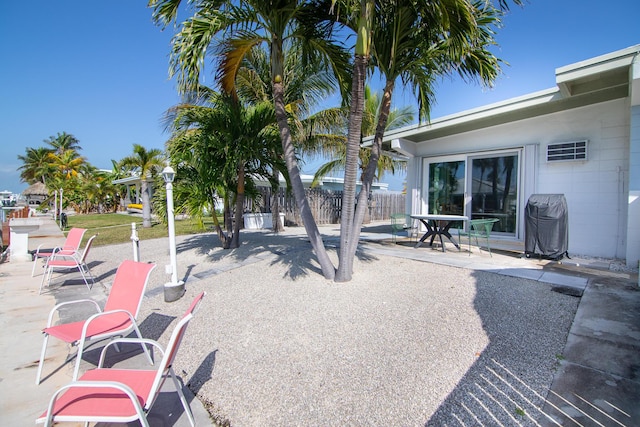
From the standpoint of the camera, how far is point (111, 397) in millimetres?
1980

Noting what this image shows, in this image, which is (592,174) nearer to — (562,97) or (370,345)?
(562,97)

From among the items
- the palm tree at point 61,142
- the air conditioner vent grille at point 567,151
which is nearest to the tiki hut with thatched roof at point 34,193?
the palm tree at point 61,142

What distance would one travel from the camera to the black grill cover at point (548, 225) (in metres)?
6.75

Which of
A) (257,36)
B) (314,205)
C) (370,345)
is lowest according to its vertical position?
(370,345)

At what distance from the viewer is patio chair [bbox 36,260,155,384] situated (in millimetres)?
2877

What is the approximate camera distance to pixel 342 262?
550 centimetres

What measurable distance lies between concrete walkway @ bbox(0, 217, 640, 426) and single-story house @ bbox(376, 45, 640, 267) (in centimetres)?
161

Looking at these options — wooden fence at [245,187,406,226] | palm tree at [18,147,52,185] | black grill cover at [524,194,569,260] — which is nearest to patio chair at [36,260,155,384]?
black grill cover at [524,194,569,260]

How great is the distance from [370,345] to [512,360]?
1.41m

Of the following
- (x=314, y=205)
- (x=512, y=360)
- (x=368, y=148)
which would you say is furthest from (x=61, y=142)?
(x=512, y=360)

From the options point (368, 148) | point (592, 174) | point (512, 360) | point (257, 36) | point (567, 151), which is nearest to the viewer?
point (512, 360)

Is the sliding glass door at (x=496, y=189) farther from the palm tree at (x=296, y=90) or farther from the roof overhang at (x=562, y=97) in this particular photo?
the palm tree at (x=296, y=90)

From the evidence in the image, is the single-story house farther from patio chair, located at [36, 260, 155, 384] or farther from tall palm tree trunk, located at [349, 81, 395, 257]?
patio chair, located at [36, 260, 155, 384]

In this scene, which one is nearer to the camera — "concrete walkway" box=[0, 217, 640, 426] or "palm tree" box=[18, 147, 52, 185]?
"concrete walkway" box=[0, 217, 640, 426]
